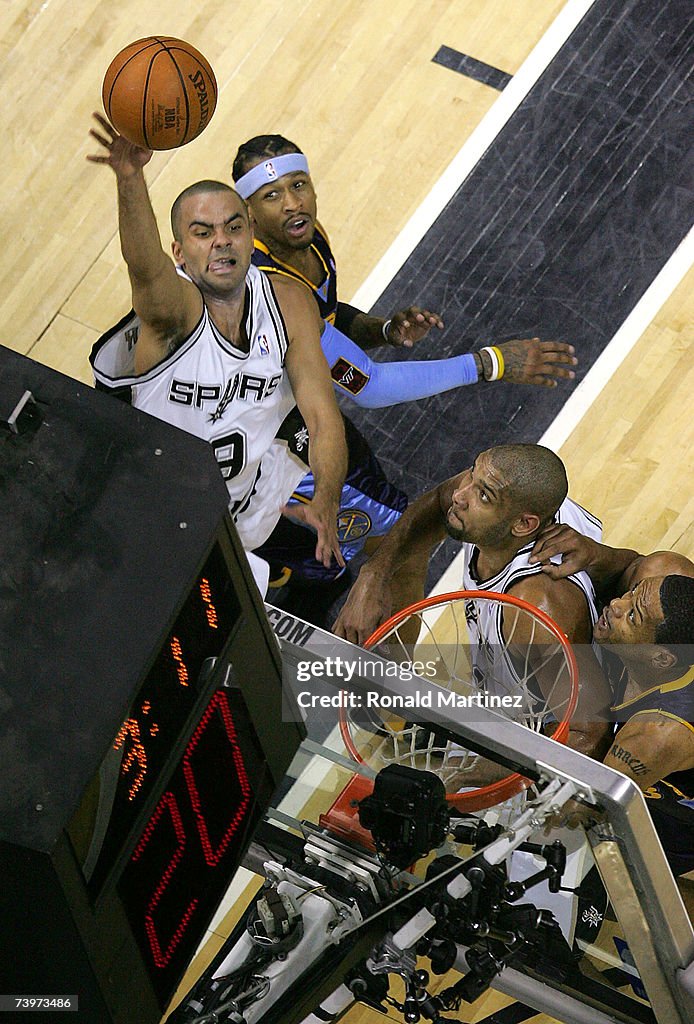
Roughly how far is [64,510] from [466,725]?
33.8 inches

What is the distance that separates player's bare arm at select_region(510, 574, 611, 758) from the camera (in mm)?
3424

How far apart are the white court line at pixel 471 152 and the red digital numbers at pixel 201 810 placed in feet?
10.8

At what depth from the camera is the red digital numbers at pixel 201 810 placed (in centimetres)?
172

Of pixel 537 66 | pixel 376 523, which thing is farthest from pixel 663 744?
pixel 537 66

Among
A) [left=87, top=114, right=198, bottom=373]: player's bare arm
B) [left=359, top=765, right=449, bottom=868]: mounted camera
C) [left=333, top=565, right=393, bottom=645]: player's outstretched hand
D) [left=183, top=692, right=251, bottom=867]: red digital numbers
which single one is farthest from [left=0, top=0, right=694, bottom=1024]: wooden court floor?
[left=183, top=692, right=251, bottom=867]: red digital numbers

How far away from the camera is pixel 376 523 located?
14.9 ft

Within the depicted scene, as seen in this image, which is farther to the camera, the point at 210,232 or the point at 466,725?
the point at 210,232

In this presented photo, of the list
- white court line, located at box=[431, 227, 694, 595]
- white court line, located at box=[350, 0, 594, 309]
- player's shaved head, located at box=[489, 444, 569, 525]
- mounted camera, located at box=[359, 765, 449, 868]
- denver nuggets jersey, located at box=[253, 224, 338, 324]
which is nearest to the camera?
mounted camera, located at box=[359, 765, 449, 868]

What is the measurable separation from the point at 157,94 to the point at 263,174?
2.64 ft

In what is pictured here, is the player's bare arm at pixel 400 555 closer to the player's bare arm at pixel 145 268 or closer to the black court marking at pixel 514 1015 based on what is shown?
the player's bare arm at pixel 145 268

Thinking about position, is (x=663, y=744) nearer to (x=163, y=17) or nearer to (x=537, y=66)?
(x=537, y=66)

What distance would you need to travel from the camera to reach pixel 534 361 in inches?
187

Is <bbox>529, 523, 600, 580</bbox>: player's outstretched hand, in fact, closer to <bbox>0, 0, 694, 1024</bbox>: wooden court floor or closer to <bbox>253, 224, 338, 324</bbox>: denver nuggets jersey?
<bbox>0, 0, 694, 1024</bbox>: wooden court floor

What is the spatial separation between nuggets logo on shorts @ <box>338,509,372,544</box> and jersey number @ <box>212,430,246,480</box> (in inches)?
21.3
